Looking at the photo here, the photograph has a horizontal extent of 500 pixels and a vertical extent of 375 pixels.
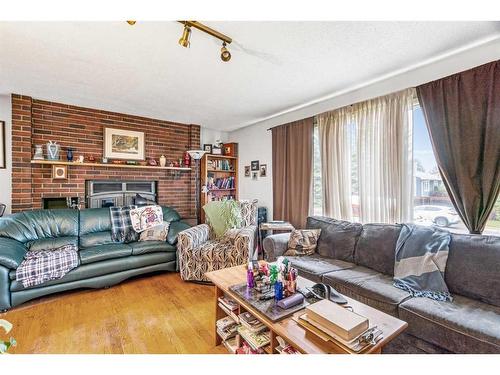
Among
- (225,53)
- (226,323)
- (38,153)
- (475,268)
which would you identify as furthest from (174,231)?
(475,268)

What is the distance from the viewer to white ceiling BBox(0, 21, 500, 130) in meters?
1.73

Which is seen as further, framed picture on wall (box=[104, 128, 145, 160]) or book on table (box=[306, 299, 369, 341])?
framed picture on wall (box=[104, 128, 145, 160])

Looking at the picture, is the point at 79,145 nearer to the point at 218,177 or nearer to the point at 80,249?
the point at 80,249

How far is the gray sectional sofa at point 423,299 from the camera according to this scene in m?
1.37

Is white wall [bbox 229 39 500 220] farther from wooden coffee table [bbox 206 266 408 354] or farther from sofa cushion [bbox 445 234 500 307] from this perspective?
wooden coffee table [bbox 206 266 408 354]

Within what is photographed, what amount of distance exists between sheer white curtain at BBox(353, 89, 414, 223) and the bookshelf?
269 centimetres

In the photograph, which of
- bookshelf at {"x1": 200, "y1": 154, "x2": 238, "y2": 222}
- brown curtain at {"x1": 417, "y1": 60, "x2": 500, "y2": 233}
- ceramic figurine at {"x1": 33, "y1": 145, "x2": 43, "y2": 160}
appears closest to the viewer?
brown curtain at {"x1": 417, "y1": 60, "x2": 500, "y2": 233}

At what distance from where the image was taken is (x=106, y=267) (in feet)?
8.87

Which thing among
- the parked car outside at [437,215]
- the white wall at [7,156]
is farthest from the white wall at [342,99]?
the white wall at [7,156]

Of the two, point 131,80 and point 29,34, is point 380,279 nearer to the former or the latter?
point 131,80

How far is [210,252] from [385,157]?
7.29 ft

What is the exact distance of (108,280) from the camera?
107 inches

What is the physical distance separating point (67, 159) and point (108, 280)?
1.94 m

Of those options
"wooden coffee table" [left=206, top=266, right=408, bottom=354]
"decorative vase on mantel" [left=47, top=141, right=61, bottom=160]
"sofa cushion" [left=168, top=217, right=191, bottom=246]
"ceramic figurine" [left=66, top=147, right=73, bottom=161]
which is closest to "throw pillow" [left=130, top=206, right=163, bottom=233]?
"sofa cushion" [left=168, top=217, right=191, bottom=246]
